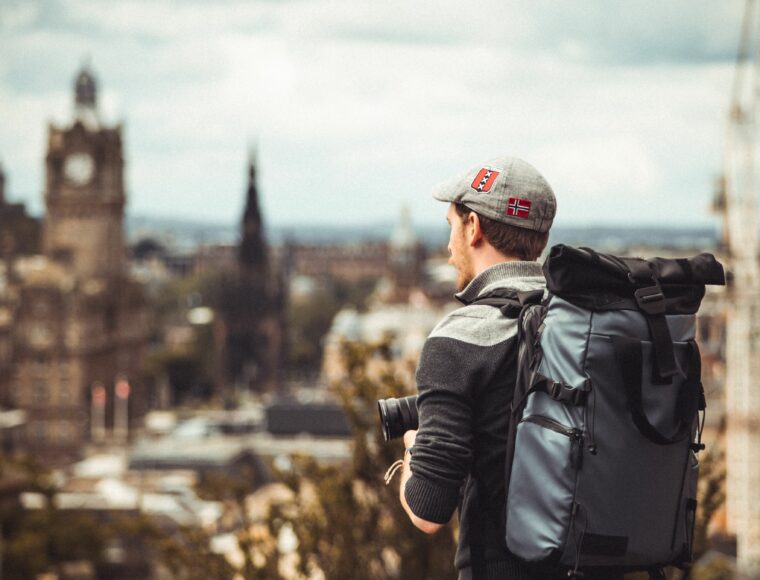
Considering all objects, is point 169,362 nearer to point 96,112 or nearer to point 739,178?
point 96,112

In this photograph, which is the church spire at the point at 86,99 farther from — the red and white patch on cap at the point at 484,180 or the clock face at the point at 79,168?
the red and white patch on cap at the point at 484,180

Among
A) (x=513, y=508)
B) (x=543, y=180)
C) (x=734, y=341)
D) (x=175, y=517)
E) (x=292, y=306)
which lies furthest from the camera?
(x=292, y=306)

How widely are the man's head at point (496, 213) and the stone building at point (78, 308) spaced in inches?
2818

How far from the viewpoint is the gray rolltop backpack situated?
3.73 meters

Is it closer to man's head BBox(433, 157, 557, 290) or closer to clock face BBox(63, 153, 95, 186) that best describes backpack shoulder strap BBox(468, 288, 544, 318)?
man's head BBox(433, 157, 557, 290)

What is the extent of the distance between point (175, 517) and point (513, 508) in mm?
37908

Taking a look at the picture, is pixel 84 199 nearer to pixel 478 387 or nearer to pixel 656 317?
pixel 478 387

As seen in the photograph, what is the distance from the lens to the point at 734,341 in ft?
157

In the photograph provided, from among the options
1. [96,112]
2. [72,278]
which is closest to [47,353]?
[72,278]

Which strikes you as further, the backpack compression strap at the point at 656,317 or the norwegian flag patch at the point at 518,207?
the norwegian flag patch at the point at 518,207

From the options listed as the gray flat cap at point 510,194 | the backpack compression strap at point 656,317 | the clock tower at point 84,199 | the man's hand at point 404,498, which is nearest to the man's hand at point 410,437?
the man's hand at point 404,498

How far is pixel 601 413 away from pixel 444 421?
478mm

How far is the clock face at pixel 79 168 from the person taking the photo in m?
83.6

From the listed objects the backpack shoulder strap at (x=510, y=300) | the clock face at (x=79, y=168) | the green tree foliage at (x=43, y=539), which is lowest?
the green tree foliage at (x=43, y=539)
